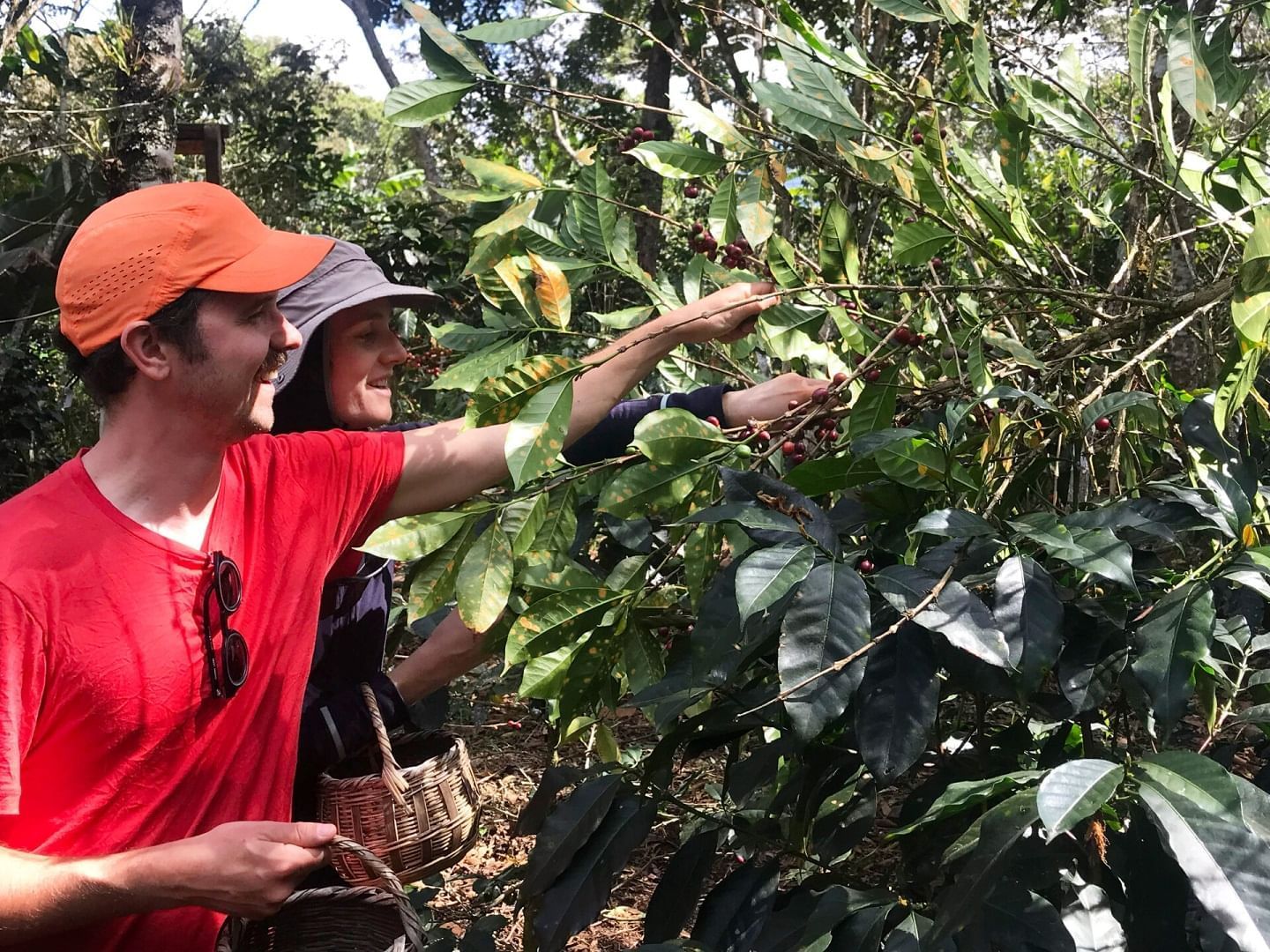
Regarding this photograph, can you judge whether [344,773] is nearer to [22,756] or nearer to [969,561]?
[22,756]

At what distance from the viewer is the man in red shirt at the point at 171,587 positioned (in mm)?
1181

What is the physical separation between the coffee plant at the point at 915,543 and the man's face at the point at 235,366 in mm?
227

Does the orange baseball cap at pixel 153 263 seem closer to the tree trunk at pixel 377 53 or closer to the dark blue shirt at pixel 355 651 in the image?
the dark blue shirt at pixel 355 651

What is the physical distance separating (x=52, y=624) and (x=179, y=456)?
266mm

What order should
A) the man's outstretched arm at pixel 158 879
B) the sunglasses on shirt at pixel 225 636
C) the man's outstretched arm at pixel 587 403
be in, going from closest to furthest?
1. the man's outstretched arm at pixel 158 879
2. the sunglasses on shirt at pixel 225 636
3. the man's outstretched arm at pixel 587 403

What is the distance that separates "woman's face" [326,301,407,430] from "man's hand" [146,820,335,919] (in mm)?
815

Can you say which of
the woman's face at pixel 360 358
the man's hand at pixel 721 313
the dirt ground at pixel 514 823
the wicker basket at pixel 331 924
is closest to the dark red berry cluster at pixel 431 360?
the dirt ground at pixel 514 823

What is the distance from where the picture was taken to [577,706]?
1.39 metres

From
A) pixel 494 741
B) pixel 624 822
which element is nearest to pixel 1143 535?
pixel 624 822

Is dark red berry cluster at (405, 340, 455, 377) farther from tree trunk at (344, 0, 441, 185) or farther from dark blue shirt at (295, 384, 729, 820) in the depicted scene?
tree trunk at (344, 0, 441, 185)

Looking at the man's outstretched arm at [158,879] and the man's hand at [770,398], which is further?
the man's hand at [770,398]

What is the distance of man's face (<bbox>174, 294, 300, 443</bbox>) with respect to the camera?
55.1 inches

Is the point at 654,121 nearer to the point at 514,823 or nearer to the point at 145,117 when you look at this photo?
the point at 145,117

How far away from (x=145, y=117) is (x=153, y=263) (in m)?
4.69
